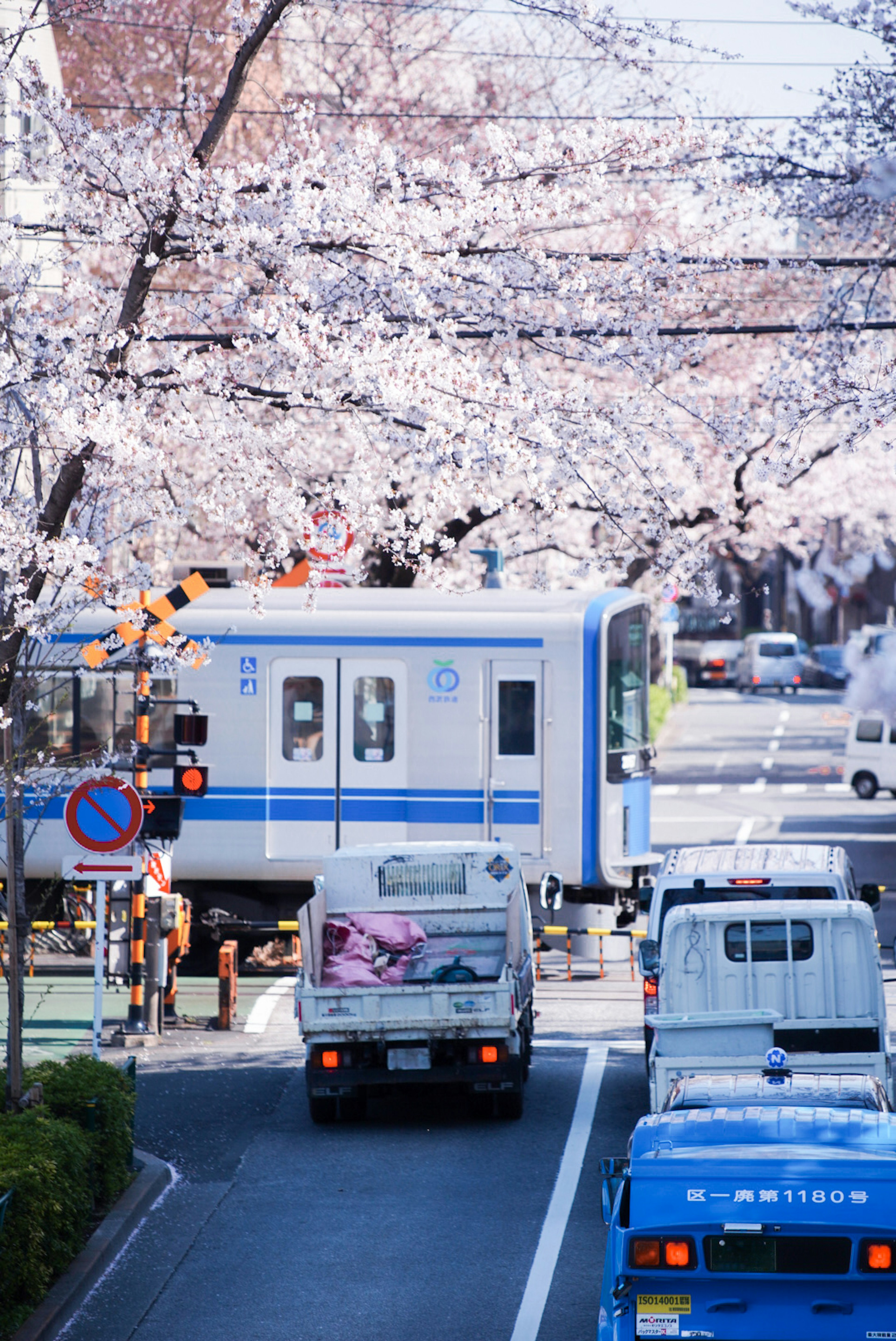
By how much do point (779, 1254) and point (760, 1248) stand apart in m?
0.07

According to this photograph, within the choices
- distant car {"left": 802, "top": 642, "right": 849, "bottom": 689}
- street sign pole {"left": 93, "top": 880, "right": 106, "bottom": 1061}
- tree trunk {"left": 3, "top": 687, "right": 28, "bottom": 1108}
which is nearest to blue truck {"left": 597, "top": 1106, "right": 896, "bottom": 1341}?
tree trunk {"left": 3, "top": 687, "right": 28, "bottom": 1108}

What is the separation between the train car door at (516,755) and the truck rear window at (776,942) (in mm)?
6311

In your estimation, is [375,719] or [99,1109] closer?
[99,1109]

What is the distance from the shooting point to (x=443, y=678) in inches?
683

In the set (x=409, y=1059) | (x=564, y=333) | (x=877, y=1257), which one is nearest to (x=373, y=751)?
(x=409, y=1059)

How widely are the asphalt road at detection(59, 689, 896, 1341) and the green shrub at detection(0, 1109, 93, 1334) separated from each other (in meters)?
0.32

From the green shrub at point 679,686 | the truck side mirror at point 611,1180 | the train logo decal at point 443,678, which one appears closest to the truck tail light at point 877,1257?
the truck side mirror at point 611,1180

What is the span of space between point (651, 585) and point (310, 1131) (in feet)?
105

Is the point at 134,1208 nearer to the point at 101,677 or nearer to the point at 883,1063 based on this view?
the point at 883,1063

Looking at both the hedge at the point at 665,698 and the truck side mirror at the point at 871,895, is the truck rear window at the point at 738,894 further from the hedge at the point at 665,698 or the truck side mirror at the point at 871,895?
the hedge at the point at 665,698

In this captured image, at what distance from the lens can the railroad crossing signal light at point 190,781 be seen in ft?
46.6

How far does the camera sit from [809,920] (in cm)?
1076

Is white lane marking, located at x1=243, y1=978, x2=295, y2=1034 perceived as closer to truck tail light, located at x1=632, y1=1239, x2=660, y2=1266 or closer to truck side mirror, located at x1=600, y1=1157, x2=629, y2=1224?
truck side mirror, located at x1=600, y1=1157, x2=629, y2=1224

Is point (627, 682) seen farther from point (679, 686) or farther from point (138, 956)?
point (679, 686)
